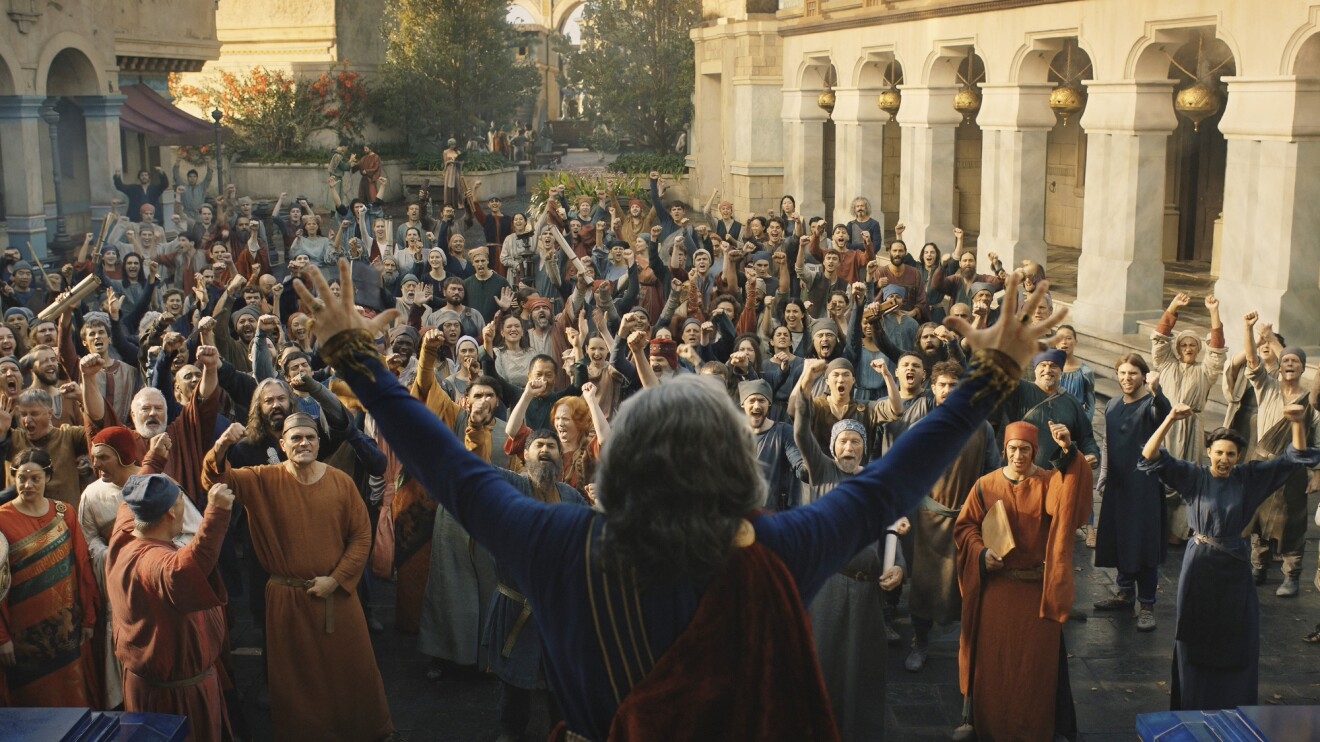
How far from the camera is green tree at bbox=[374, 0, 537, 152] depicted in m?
34.2

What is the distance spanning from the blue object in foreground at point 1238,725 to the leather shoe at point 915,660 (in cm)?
331

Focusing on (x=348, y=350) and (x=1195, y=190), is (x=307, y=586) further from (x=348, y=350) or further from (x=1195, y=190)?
(x=1195, y=190)

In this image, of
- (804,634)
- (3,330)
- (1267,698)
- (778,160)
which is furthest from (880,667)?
(778,160)

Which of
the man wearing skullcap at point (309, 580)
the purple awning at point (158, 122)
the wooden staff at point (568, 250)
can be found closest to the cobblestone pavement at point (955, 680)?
the man wearing skullcap at point (309, 580)

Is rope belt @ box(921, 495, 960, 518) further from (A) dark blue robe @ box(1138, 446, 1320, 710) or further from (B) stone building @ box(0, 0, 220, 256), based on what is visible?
(B) stone building @ box(0, 0, 220, 256)

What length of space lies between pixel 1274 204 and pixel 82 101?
20173 millimetres

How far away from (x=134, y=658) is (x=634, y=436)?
403 centimetres

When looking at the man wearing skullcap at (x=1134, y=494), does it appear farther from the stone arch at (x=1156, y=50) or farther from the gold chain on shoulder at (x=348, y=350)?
the stone arch at (x=1156, y=50)

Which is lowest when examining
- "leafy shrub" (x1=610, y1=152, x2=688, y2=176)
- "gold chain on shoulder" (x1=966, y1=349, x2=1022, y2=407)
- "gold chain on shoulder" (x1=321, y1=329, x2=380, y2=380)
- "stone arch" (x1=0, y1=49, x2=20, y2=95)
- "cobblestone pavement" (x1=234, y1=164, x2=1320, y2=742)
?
"cobblestone pavement" (x1=234, y1=164, x2=1320, y2=742)

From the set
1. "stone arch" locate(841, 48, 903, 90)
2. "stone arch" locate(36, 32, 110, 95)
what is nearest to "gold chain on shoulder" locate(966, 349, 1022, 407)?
"stone arch" locate(841, 48, 903, 90)

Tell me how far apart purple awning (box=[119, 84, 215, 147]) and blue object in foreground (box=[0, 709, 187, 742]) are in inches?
949

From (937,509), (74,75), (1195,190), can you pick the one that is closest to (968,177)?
(1195,190)

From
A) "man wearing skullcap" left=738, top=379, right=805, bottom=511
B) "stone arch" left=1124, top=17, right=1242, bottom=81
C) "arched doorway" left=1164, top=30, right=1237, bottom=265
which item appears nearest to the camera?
"man wearing skullcap" left=738, top=379, right=805, bottom=511

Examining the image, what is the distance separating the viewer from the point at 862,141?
2369cm
